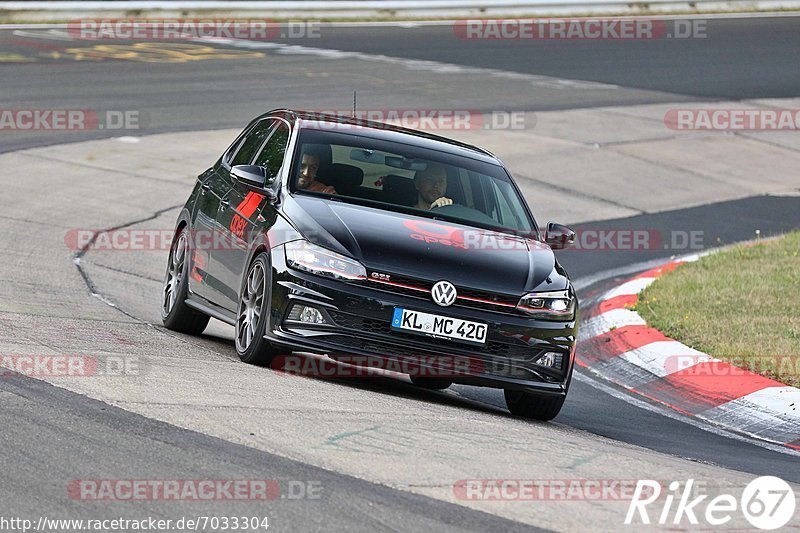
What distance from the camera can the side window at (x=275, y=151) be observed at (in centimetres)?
931

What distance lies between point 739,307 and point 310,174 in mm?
4255

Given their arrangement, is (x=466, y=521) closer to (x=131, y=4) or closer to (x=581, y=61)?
(x=581, y=61)

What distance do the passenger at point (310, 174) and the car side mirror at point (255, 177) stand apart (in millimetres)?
196

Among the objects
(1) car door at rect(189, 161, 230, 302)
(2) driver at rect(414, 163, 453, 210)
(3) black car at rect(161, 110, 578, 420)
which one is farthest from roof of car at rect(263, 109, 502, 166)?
(1) car door at rect(189, 161, 230, 302)

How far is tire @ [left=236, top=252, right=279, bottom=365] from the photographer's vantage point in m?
8.24

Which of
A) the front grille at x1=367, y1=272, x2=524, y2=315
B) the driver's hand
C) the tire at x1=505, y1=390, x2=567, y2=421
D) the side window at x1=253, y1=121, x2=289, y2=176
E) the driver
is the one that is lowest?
the tire at x1=505, y1=390, x2=567, y2=421

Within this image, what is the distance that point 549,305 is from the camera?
830cm

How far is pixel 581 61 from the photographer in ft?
95.2

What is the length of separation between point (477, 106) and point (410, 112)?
1560 mm

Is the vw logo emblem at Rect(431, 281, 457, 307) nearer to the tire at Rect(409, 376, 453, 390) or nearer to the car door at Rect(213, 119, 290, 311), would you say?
the car door at Rect(213, 119, 290, 311)

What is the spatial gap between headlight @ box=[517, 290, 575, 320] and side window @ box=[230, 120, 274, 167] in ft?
8.52

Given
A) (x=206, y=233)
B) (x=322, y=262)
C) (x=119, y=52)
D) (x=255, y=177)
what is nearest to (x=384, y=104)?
(x=119, y=52)

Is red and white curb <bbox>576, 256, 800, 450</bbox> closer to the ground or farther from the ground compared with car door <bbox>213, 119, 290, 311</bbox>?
closer to the ground

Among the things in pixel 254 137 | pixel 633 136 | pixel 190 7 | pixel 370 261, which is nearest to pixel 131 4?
pixel 190 7
